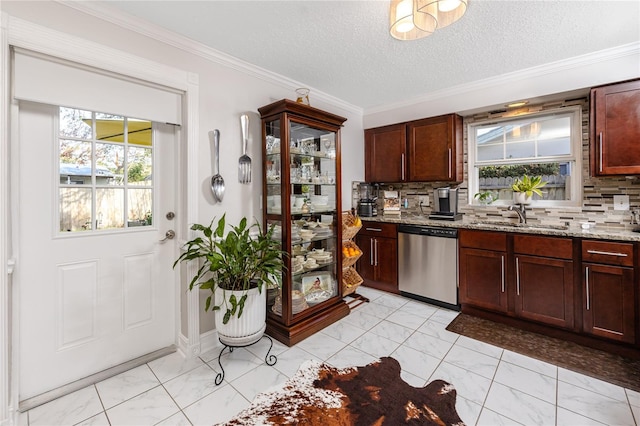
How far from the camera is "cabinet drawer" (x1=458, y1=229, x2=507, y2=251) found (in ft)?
9.05

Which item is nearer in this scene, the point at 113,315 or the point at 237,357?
the point at 113,315

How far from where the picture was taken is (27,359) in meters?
1.75

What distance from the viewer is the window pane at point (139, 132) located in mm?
2150

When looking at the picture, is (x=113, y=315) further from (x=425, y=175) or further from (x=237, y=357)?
(x=425, y=175)

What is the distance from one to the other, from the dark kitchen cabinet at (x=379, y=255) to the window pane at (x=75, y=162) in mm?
2948

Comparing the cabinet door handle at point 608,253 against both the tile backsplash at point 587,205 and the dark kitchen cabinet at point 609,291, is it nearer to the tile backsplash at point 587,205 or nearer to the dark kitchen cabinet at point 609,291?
the dark kitchen cabinet at point 609,291

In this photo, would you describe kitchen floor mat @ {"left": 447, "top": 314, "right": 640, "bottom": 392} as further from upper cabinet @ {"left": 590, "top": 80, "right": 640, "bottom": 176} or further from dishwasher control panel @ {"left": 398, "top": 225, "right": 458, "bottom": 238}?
upper cabinet @ {"left": 590, "top": 80, "right": 640, "bottom": 176}

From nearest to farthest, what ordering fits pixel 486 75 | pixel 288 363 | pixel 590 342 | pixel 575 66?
pixel 288 363 < pixel 590 342 < pixel 575 66 < pixel 486 75

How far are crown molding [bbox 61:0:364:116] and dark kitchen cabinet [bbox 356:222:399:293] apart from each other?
1.99 meters

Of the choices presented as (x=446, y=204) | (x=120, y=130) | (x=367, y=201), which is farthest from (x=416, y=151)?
(x=120, y=130)

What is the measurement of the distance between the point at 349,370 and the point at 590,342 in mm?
2109

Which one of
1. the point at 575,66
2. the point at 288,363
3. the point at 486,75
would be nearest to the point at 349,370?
the point at 288,363

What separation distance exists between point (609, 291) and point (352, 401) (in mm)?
2273

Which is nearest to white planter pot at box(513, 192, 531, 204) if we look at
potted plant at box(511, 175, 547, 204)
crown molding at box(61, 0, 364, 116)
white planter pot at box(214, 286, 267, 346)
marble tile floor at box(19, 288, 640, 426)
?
potted plant at box(511, 175, 547, 204)
